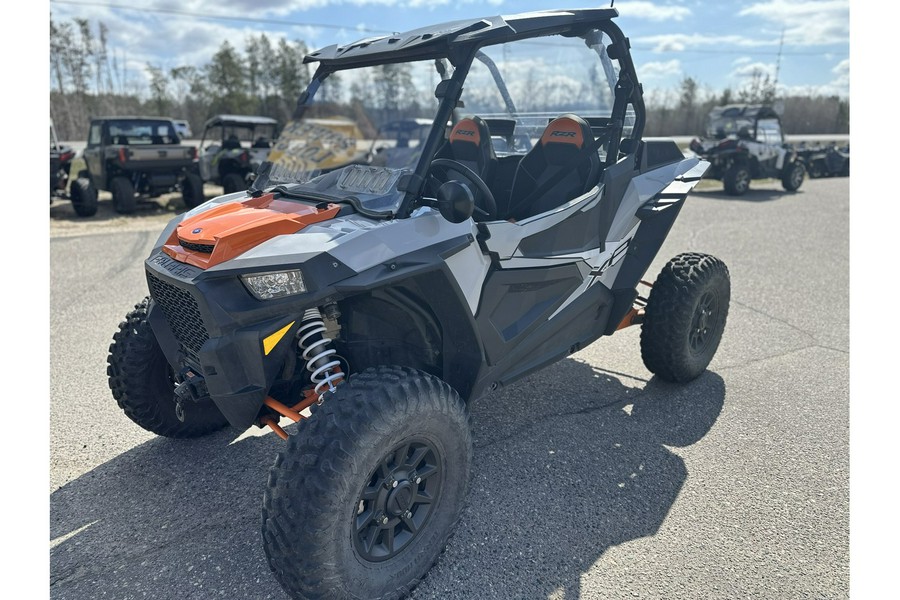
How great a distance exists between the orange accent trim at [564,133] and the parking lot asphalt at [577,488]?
161cm

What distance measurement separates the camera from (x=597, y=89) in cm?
383

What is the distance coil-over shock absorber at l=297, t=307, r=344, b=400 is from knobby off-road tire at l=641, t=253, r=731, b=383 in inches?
88.4

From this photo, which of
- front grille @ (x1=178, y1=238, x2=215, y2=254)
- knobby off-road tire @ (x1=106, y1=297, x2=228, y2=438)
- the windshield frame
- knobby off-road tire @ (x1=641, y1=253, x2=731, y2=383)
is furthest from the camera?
knobby off-road tire @ (x1=641, y1=253, x2=731, y2=383)

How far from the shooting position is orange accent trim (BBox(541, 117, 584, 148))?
3476 mm

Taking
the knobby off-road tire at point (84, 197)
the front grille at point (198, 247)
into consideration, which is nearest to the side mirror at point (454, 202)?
the front grille at point (198, 247)

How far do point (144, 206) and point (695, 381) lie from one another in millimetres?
12092

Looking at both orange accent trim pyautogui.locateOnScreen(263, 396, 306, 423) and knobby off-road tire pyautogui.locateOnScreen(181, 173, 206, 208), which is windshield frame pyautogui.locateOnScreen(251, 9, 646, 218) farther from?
knobby off-road tire pyautogui.locateOnScreen(181, 173, 206, 208)

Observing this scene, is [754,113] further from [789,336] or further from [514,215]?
[514,215]

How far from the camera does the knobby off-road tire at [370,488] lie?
2018 millimetres

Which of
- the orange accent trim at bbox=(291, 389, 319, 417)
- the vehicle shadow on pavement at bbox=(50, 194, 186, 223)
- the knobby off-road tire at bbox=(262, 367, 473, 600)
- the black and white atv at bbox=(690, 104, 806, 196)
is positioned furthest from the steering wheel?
the black and white atv at bbox=(690, 104, 806, 196)

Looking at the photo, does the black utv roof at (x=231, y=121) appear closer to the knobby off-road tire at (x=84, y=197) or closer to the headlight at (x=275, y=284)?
the knobby off-road tire at (x=84, y=197)

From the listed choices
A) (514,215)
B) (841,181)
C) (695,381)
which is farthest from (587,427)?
(841,181)

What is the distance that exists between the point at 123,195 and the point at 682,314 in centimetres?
1101

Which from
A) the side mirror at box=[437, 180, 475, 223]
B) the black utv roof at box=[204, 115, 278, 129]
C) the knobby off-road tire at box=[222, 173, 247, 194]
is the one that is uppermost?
the black utv roof at box=[204, 115, 278, 129]
